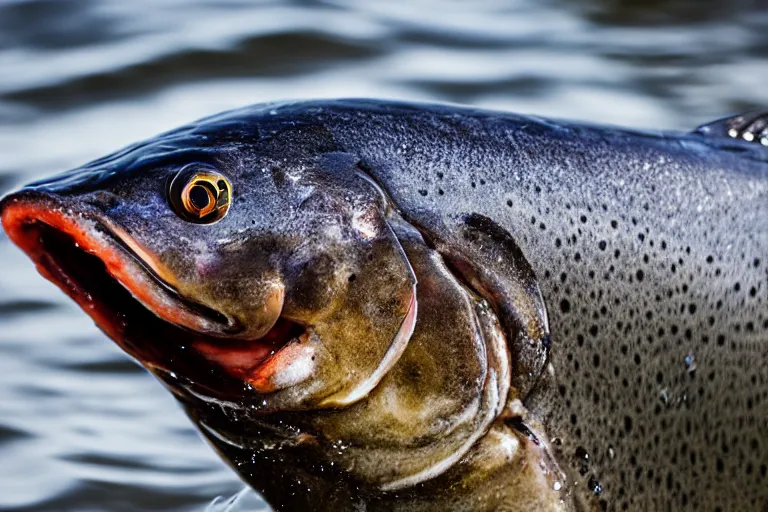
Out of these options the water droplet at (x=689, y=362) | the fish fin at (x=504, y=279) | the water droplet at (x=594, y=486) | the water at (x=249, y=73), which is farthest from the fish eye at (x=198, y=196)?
the water at (x=249, y=73)

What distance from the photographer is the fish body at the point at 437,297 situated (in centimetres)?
260

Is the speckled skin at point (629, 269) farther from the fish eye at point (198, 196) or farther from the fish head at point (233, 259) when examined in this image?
the fish eye at point (198, 196)

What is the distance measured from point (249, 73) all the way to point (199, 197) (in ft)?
17.4

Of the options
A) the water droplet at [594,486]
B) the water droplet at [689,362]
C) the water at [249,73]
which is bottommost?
the water droplet at [594,486]

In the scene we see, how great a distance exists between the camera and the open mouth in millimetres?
2523

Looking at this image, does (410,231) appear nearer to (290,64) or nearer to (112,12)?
(290,64)

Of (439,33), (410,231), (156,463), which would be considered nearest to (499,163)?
(410,231)

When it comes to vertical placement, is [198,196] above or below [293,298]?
above

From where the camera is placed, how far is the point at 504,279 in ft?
9.25

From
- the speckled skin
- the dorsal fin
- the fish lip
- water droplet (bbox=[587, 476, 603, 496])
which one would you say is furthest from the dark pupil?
the dorsal fin

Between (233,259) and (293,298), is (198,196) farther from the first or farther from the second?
(293,298)

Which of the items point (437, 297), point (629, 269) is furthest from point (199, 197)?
point (629, 269)

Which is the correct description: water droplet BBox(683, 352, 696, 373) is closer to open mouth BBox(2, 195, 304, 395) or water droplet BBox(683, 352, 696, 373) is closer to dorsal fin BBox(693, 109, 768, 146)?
dorsal fin BBox(693, 109, 768, 146)

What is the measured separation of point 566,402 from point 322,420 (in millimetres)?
534
